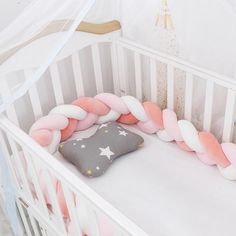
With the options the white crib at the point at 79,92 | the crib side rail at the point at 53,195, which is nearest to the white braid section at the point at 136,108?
the white crib at the point at 79,92

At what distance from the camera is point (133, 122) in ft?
5.89

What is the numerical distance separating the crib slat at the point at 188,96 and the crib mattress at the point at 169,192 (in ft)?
0.49

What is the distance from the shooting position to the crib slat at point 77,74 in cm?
173

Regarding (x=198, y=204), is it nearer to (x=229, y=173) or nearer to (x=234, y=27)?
(x=229, y=173)

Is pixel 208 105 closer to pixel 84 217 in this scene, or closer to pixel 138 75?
pixel 138 75

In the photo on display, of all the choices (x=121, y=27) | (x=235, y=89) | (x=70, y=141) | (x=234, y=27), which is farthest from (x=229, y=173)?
(x=121, y=27)

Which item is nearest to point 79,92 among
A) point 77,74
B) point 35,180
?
point 77,74

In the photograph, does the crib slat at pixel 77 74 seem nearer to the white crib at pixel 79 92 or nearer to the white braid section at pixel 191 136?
the white crib at pixel 79 92

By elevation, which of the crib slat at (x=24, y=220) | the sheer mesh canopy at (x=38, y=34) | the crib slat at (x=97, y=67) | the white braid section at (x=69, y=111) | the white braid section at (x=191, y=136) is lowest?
the crib slat at (x=24, y=220)

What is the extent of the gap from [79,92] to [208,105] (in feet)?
2.01

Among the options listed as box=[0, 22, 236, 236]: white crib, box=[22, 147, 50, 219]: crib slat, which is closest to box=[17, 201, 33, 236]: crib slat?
box=[0, 22, 236, 236]: white crib

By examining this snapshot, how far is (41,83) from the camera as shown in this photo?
5.68 feet

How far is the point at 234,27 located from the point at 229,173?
53cm

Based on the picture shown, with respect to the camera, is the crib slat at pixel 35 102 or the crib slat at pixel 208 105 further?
the crib slat at pixel 35 102
